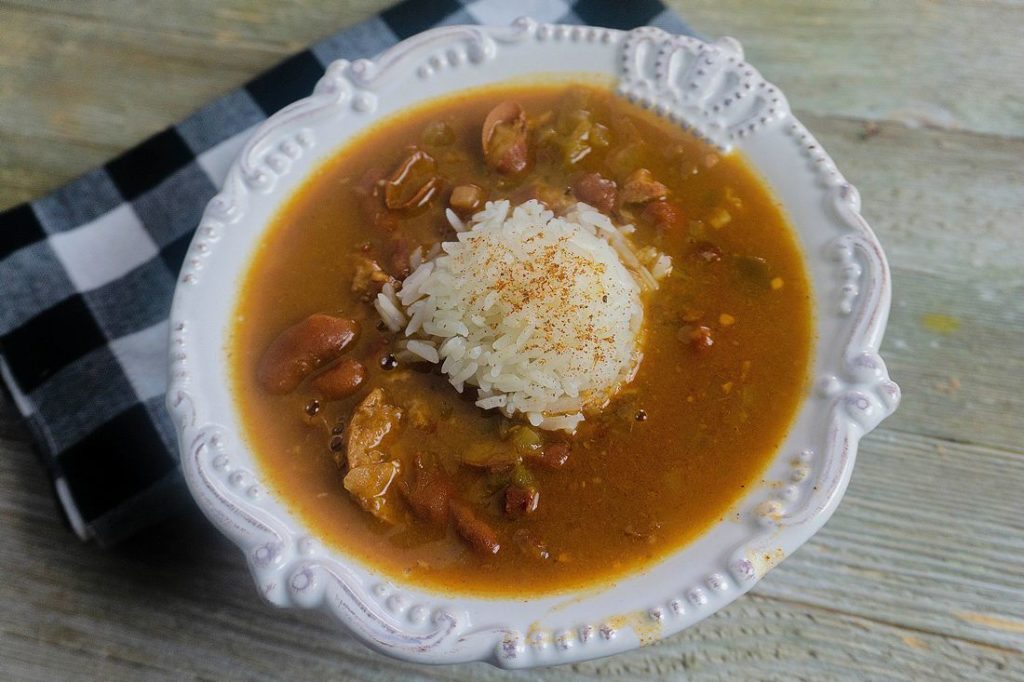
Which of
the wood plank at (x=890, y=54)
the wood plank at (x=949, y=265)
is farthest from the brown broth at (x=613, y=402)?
the wood plank at (x=890, y=54)

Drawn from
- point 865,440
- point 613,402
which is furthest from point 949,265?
point 613,402

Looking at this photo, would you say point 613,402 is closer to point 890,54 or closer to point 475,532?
point 475,532

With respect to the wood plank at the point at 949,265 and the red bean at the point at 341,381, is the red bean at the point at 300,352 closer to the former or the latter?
the red bean at the point at 341,381

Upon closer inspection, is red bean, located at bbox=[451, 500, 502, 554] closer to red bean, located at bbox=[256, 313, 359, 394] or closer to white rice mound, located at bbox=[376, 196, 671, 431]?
white rice mound, located at bbox=[376, 196, 671, 431]

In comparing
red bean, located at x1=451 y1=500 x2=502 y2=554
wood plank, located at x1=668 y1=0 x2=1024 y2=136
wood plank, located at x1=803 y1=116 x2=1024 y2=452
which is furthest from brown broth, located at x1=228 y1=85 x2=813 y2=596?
wood plank, located at x1=668 y1=0 x2=1024 y2=136

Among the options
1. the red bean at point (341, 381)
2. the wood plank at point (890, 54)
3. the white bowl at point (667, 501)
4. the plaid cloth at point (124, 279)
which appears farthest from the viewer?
the wood plank at point (890, 54)

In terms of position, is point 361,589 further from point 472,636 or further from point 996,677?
point 996,677
